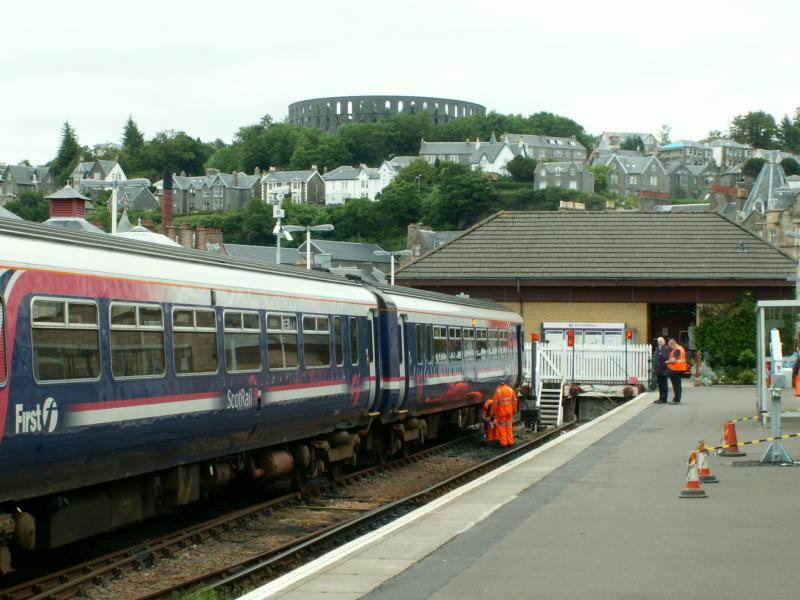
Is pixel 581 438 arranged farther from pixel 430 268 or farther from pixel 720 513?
pixel 430 268

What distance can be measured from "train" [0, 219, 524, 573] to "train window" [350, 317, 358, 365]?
3 centimetres

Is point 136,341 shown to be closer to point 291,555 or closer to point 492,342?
point 291,555

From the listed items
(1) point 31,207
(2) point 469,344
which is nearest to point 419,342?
(2) point 469,344

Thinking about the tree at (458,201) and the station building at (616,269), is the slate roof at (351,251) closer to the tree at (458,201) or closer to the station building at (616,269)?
the tree at (458,201)

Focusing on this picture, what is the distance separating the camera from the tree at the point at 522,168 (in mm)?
196875

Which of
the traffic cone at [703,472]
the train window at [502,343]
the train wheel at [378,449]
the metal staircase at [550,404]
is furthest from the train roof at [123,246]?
the metal staircase at [550,404]

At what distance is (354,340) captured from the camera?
A: 19.4m

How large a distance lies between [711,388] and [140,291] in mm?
30570

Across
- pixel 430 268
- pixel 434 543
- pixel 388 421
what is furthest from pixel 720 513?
pixel 430 268

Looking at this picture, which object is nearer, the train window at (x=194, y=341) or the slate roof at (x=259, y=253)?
the train window at (x=194, y=341)

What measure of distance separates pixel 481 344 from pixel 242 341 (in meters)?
15.3

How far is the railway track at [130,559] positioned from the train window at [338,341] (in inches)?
75.6

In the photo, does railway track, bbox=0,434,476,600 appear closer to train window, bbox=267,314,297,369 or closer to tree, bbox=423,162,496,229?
train window, bbox=267,314,297,369

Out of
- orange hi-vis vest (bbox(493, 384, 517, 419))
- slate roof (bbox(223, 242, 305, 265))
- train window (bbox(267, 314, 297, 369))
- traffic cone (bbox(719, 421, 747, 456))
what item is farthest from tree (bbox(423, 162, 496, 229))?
train window (bbox(267, 314, 297, 369))
